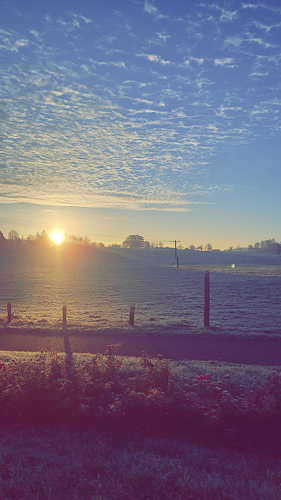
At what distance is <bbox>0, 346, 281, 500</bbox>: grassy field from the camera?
405 cm

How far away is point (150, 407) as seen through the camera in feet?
19.0

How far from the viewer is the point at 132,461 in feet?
14.9

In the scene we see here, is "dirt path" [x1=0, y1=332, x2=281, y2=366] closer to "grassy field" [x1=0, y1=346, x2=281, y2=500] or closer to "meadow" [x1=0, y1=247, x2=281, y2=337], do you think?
"meadow" [x1=0, y1=247, x2=281, y2=337]

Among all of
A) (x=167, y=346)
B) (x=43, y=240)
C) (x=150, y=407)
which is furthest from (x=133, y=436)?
(x=43, y=240)

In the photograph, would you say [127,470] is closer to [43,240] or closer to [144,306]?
[144,306]

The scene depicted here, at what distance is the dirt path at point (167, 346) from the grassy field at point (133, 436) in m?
4.09

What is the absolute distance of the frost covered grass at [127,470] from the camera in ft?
12.9

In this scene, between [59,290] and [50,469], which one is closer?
[50,469]

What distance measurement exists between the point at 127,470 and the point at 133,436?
107 cm

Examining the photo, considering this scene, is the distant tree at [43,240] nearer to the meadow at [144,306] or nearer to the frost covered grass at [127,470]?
the meadow at [144,306]

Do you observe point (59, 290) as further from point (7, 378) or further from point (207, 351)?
point (7, 378)

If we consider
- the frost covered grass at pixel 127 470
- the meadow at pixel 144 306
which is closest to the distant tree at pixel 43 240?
the meadow at pixel 144 306

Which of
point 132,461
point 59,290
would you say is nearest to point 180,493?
point 132,461

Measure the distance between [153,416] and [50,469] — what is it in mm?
1949
